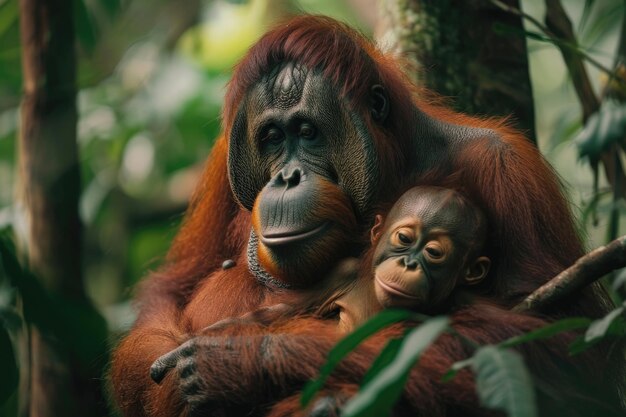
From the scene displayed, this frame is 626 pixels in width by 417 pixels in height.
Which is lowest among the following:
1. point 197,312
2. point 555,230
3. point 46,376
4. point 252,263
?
point 46,376

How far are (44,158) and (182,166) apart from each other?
144 inches

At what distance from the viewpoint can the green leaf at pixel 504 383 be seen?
1.78 metres

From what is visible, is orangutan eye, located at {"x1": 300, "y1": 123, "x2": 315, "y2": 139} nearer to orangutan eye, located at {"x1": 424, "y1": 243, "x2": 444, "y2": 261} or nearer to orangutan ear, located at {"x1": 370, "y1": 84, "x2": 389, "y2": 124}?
orangutan ear, located at {"x1": 370, "y1": 84, "x2": 389, "y2": 124}

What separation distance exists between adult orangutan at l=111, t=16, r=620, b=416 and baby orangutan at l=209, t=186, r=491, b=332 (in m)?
0.11

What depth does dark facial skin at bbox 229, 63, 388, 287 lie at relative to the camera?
3605 mm

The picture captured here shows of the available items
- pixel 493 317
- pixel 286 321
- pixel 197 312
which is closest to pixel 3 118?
pixel 197 312

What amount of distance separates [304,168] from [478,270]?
0.78 metres

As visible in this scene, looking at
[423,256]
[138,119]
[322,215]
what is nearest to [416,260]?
[423,256]

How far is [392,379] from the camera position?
1831 millimetres

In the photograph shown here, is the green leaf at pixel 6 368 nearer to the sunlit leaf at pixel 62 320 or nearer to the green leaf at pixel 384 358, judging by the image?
the sunlit leaf at pixel 62 320

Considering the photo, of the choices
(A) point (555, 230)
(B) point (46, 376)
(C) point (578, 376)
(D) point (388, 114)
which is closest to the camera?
(C) point (578, 376)

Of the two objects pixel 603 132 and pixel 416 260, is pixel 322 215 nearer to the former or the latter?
pixel 416 260

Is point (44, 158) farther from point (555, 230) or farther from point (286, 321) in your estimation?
point (555, 230)

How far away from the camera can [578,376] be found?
3.24 metres
